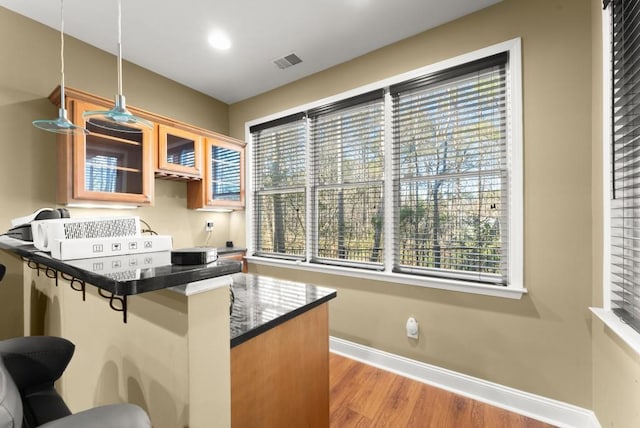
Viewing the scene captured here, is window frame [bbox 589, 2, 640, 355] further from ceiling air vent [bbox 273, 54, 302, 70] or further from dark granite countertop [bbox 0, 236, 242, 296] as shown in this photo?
ceiling air vent [bbox 273, 54, 302, 70]

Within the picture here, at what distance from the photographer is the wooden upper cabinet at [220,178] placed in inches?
118

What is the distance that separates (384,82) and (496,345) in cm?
218

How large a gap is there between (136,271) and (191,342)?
23 cm

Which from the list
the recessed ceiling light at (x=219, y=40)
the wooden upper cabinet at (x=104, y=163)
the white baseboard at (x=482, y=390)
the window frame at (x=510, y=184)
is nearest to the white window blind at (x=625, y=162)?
the window frame at (x=510, y=184)

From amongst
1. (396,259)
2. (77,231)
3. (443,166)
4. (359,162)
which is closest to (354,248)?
(396,259)

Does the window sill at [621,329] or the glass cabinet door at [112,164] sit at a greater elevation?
the glass cabinet door at [112,164]

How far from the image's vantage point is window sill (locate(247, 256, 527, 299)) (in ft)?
6.02

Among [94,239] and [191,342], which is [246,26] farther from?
[191,342]

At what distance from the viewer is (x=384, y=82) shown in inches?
92.7

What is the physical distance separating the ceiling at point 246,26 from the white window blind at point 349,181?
1.62ft

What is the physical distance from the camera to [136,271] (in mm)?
660

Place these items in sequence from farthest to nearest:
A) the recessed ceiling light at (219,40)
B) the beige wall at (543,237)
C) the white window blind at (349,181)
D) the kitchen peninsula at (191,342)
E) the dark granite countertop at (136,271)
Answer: the white window blind at (349,181), the recessed ceiling light at (219,40), the beige wall at (543,237), the kitchen peninsula at (191,342), the dark granite countertop at (136,271)

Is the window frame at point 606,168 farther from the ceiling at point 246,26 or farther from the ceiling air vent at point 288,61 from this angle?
the ceiling air vent at point 288,61

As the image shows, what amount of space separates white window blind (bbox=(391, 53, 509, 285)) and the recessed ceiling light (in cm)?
149
